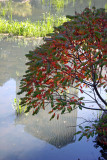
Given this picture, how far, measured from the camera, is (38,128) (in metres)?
4.20

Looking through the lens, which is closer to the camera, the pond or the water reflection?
the pond

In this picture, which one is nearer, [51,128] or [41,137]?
[41,137]

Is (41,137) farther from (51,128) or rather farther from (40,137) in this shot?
(51,128)

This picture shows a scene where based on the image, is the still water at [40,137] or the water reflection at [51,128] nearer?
the still water at [40,137]

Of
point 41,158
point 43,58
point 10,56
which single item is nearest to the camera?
point 43,58

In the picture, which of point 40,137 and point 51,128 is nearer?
point 40,137

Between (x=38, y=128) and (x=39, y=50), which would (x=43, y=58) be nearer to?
(x=39, y=50)

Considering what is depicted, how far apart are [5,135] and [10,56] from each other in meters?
4.24

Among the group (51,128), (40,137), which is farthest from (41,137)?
(51,128)

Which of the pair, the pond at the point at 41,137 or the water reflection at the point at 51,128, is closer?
the pond at the point at 41,137

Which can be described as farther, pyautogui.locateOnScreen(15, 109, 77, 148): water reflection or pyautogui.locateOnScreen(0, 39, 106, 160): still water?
pyautogui.locateOnScreen(15, 109, 77, 148): water reflection

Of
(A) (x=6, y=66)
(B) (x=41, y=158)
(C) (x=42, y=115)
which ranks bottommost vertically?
(B) (x=41, y=158)

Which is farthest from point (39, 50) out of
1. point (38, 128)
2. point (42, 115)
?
point (42, 115)

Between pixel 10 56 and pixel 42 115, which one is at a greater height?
pixel 10 56
